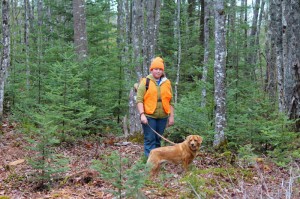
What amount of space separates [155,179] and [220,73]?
3183 millimetres

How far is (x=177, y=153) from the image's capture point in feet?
21.6

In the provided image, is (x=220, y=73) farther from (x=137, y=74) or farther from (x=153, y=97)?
(x=137, y=74)

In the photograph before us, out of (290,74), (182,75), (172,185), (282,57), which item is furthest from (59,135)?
(182,75)

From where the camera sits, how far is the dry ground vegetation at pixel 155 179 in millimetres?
5359

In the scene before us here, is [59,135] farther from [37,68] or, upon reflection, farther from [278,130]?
[278,130]

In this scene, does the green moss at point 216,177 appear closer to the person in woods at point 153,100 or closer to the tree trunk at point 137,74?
the person in woods at point 153,100

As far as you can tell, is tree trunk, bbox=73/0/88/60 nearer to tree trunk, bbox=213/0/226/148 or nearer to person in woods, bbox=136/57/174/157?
tree trunk, bbox=213/0/226/148

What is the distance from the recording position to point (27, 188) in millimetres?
6102

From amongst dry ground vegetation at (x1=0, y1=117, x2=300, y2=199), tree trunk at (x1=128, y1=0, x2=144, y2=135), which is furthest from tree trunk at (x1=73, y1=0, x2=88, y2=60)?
dry ground vegetation at (x1=0, y1=117, x2=300, y2=199)

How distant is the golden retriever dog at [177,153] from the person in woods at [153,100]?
58cm

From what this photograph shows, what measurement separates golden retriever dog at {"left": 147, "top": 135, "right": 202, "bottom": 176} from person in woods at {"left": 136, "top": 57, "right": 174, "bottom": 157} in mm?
576

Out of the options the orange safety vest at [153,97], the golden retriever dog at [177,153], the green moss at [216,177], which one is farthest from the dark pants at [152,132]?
the green moss at [216,177]

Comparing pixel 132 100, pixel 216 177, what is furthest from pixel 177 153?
pixel 132 100

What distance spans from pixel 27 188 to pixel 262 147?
215 inches
